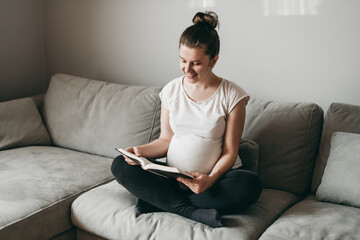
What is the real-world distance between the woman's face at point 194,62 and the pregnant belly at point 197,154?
26cm

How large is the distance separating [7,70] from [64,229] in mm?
1608

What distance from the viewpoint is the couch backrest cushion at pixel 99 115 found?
2.42 metres

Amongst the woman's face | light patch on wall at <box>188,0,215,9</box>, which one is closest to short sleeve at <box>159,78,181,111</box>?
the woman's face

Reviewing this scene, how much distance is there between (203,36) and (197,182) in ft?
1.96

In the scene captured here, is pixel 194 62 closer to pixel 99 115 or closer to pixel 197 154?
pixel 197 154

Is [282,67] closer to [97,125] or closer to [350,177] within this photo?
[350,177]

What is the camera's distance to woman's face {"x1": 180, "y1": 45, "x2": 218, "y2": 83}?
1.77 m

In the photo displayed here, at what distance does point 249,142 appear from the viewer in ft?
6.68

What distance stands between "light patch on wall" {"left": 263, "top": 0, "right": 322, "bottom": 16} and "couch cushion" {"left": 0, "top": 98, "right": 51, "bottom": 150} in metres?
1.50

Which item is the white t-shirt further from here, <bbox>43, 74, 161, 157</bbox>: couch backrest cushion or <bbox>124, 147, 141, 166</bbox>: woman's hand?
<bbox>43, 74, 161, 157</bbox>: couch backrest cushion

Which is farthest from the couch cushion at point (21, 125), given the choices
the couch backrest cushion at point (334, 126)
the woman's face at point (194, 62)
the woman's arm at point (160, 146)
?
the couch backrest cushion at point (334, 126)

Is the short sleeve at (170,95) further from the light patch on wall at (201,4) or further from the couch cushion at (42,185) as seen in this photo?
the light patch on wall at (201,4)

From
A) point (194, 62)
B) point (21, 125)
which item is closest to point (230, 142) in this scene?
point (194, 62)

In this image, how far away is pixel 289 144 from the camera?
6.83ft
